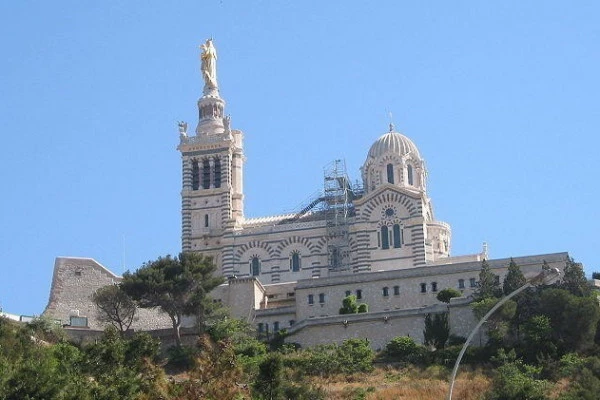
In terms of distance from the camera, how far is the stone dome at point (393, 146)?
87.1 meters

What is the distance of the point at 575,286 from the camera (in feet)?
217

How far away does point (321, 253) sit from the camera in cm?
8475

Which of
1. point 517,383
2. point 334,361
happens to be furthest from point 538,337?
point 334,361

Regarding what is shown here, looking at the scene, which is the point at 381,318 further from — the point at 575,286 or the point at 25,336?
the point at 25,336

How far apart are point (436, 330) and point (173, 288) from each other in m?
14.2

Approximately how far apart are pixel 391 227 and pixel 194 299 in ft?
59.2

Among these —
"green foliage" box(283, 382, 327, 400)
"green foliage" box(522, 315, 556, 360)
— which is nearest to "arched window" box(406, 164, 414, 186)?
"green foliage" box(522, 315, 556, 360)

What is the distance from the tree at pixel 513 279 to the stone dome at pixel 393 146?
21.0m

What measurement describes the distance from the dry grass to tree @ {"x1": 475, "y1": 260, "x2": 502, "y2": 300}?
6.55m

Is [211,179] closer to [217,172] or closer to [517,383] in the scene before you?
[217,172]

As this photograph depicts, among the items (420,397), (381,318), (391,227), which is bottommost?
(420,397)

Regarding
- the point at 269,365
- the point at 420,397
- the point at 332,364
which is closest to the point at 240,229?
the point at 332,364

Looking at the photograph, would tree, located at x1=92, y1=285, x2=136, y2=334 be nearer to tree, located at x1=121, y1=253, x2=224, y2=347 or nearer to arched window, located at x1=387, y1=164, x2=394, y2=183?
tree, located at x1=121, y1=253, x2=224, y2=347

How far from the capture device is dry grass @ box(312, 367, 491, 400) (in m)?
58.3
